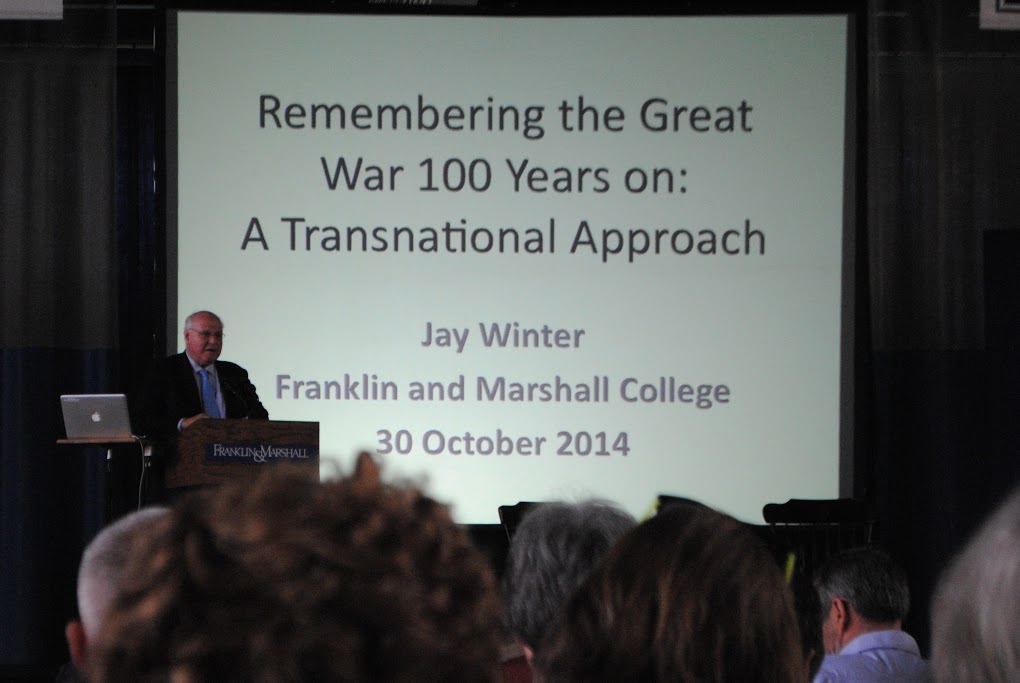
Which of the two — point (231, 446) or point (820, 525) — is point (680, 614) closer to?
point (231, 446)

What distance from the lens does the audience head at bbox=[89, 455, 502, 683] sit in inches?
21.1

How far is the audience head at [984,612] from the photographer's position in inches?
32.0

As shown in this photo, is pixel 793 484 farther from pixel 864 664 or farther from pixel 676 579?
pixel 676 579

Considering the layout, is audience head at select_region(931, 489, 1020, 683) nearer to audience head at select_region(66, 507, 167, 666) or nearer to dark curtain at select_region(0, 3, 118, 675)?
audience head at select_region(66, 507, 167, 666)

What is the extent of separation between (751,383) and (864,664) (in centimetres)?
320

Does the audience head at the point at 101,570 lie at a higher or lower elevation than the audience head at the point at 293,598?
lower

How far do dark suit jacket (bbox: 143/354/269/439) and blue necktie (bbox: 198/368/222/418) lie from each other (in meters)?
0.04

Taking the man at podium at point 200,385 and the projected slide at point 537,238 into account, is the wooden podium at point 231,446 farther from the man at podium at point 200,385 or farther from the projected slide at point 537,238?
the projected slide at point 537,238

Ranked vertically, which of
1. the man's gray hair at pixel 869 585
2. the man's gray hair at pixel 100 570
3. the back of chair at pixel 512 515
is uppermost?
the man's gray hair at pixel 100 570

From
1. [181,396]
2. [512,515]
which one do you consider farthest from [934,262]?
[181,396]

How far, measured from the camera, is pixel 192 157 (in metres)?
5.75

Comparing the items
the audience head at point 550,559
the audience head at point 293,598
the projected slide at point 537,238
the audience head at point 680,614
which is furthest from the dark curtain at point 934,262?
the audience head at point 293,598

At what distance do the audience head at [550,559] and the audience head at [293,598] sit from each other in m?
1.19

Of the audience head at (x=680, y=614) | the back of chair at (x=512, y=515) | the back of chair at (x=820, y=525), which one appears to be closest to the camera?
the audience head at (x=680, y=614)
